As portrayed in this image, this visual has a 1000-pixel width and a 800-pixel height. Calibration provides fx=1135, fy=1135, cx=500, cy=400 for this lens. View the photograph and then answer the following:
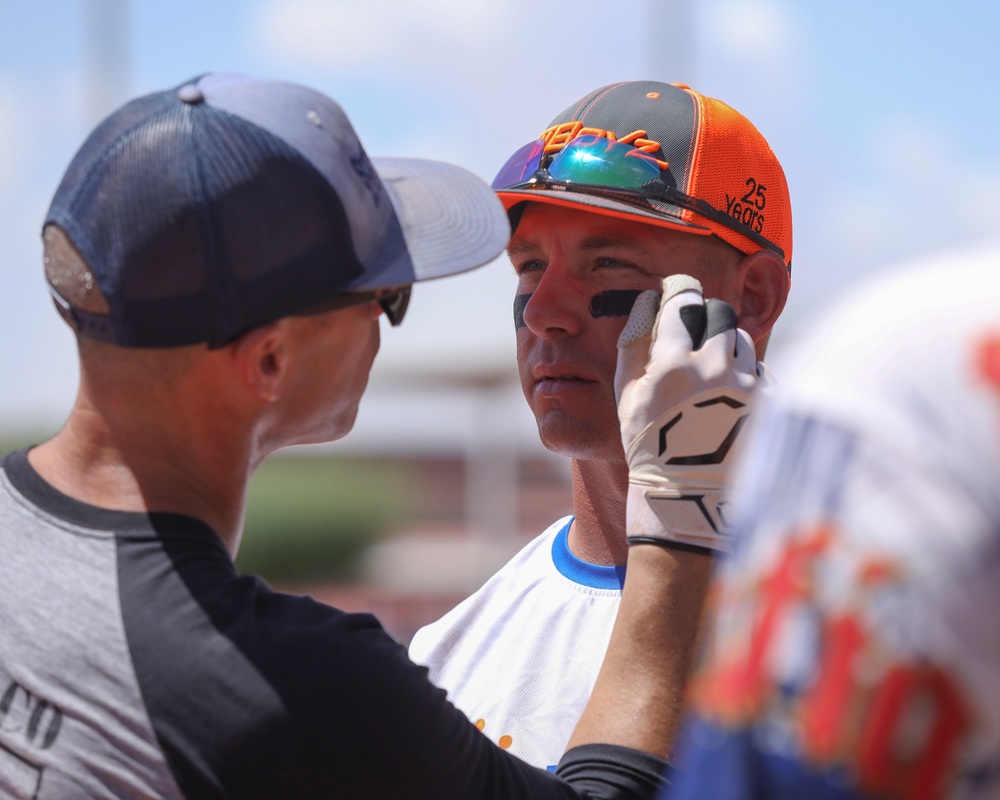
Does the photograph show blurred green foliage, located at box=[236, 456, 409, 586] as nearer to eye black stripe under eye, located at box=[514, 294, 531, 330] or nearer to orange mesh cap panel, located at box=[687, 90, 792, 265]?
eye black stripe under eye, located at box=[514, 294, 531, 330]

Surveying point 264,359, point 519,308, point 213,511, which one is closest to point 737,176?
point 519,308

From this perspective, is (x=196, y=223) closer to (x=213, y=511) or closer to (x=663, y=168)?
(x=213, y=511)

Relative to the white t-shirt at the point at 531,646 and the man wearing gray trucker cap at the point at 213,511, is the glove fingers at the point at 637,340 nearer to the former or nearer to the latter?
the man wearing gray trucker cap at the point at 213,511

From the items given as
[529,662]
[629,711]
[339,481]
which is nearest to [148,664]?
[629,711]

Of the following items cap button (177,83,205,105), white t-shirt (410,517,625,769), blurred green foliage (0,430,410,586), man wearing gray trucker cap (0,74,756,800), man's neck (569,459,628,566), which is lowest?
blurred green foliage (0,430,410,586)

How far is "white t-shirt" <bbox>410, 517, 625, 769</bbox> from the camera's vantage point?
261 cm

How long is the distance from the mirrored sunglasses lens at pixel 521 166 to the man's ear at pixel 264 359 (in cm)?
118

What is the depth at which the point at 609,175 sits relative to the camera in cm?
276

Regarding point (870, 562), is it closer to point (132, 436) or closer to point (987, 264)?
point (987, 264)

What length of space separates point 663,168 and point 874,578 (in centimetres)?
202

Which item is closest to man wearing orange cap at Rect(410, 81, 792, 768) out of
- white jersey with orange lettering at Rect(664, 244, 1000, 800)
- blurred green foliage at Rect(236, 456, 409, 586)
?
white jersey with orange lettering at Rect(664, 244, 1000, 800)

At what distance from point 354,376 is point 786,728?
1256 millimetres

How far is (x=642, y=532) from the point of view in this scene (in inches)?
83.3

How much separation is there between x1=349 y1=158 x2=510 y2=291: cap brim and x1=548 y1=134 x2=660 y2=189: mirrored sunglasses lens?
574mm
